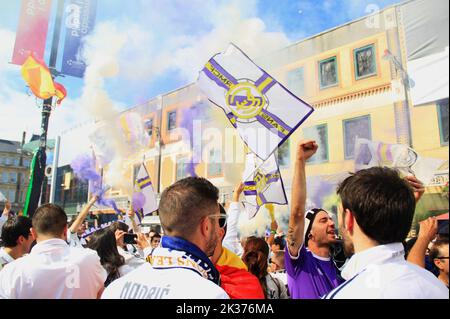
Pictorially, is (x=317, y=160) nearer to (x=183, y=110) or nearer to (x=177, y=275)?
(x=183, y=110)

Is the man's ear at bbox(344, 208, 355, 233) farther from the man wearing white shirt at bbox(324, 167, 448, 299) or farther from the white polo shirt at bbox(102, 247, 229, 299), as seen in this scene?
the white polo shirt at bbox(102, 247, 229, 299)

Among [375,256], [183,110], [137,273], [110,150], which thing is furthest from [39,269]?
[183,110]

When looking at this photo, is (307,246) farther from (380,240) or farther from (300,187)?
(380,240)

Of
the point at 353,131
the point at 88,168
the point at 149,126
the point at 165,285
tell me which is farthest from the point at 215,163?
the point at 165,285

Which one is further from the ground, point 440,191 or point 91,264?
point 440,191

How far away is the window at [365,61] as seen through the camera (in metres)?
10.2

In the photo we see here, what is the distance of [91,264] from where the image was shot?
2537 mm

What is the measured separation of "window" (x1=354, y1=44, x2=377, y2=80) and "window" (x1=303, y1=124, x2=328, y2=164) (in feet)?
5.78

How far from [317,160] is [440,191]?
3.16m

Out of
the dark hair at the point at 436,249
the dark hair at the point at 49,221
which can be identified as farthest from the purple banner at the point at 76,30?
the dark hair at the point at 436,249

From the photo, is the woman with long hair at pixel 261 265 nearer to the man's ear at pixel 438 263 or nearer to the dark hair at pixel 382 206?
the man's ear at pixel 438 263

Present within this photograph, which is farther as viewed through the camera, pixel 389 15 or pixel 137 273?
pixel 389 15

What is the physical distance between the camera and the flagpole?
6293 mm

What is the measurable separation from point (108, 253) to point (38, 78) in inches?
152
